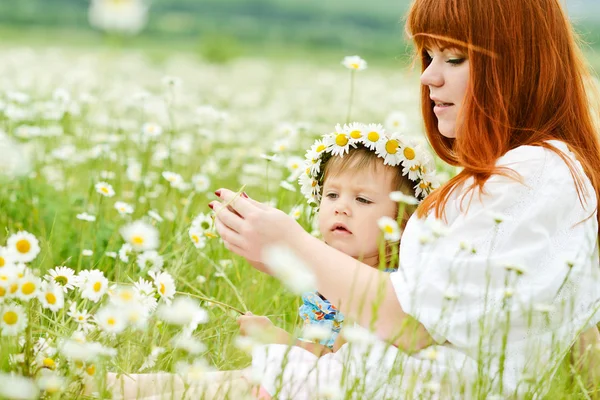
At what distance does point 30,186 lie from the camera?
3.57m

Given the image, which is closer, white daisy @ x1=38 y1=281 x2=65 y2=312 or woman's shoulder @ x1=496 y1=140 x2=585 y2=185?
white daisy @ x1=38 y1=281 x2=65 y2=312

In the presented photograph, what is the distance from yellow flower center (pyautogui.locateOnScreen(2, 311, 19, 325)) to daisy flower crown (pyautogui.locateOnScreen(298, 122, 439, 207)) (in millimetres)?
1083

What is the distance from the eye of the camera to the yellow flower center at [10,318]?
67.2 inches

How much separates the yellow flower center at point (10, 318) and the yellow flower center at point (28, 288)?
50 mm

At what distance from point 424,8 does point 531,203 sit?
61 cm

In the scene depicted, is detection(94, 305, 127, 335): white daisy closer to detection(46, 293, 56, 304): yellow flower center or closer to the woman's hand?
detection(46, 293, 56, 304): yellow flower center

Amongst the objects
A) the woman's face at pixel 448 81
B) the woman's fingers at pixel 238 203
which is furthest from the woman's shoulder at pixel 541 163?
the woman's fingers at pixel 238 203

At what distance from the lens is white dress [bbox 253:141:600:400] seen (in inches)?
76.2

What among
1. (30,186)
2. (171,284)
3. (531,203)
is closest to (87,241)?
(30,186)

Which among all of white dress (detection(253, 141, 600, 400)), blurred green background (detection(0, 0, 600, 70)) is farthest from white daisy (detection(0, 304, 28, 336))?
blurred green background (detection(0, 0, 600, 70))

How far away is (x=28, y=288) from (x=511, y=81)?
1.25 meters

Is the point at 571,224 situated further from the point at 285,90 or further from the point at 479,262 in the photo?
the point at 285,90

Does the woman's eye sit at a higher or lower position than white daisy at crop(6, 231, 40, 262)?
higher

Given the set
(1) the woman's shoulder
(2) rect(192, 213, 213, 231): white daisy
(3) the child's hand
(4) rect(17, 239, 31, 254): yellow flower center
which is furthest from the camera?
(2) rect(192, 213, 213, 231): white daisy
